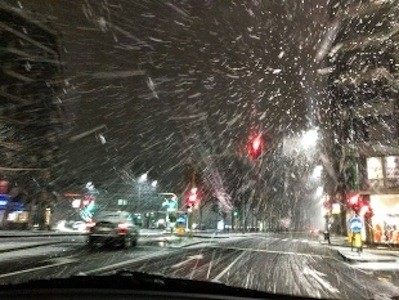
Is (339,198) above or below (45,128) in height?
below

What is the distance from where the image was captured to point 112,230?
19.3 meters

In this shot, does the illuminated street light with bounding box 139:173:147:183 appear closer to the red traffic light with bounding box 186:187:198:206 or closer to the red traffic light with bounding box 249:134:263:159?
the red traffic light with bounding box 186:187:198:206

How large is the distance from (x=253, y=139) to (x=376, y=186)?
2272cm

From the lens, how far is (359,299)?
342cm

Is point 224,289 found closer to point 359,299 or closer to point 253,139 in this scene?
point 359,299

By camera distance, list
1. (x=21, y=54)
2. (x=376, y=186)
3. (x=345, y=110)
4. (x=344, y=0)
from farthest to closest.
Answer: (x=344, y=0), (x=345, y=110), (x=21, y=54), (x=376, y=186)

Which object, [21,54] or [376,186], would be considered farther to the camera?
[21,54]

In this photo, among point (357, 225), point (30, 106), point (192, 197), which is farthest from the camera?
→ point (30, 106)

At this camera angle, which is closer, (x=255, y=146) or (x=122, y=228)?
(x=255, y=146)

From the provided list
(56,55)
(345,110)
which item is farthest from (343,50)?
(56,55)

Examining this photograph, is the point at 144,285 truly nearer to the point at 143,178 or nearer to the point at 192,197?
the point at 192,197

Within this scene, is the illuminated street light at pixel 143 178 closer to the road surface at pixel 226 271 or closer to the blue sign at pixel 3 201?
the blue sign at pixel 3 201

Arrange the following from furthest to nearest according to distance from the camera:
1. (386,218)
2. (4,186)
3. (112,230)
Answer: (4,186), (386,218), (112,230)

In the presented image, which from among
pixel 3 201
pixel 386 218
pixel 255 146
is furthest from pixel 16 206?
pixel 255 146
